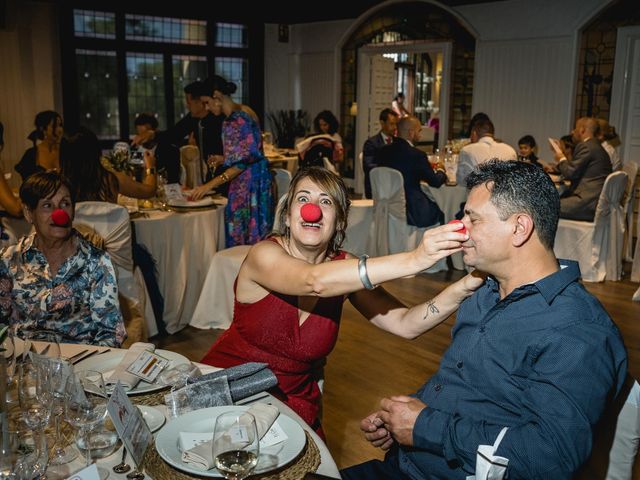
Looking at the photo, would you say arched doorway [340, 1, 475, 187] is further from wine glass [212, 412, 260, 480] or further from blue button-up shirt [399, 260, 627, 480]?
wine glass [212, 412, 260, 480]

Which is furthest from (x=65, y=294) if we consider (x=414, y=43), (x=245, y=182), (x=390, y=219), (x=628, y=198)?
(x=414, y=43)

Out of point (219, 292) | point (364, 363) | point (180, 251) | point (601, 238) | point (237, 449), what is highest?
point (237, 449)

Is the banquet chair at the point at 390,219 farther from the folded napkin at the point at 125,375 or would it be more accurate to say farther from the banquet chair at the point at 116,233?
the folded napkin at the point at 125,375

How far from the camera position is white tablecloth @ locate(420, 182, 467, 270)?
21.9ft

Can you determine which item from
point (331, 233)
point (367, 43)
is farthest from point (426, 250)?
point (367, 43)

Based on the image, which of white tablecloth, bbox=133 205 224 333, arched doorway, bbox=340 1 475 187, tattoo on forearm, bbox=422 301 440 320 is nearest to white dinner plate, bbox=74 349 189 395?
tattoo on forearm, bbox=422 301 440 320

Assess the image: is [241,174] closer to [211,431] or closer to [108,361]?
[108,361]

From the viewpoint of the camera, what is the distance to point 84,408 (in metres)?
1.49

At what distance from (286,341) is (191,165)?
15.8ft

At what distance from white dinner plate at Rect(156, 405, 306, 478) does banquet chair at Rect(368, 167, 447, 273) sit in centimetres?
499

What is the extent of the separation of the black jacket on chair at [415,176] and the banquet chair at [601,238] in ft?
4.08

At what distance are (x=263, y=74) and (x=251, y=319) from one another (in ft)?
37.1

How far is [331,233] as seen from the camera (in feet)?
6.91

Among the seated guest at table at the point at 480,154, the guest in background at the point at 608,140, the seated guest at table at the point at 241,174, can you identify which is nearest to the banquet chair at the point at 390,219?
the seated guest at table at the point at 480,154
